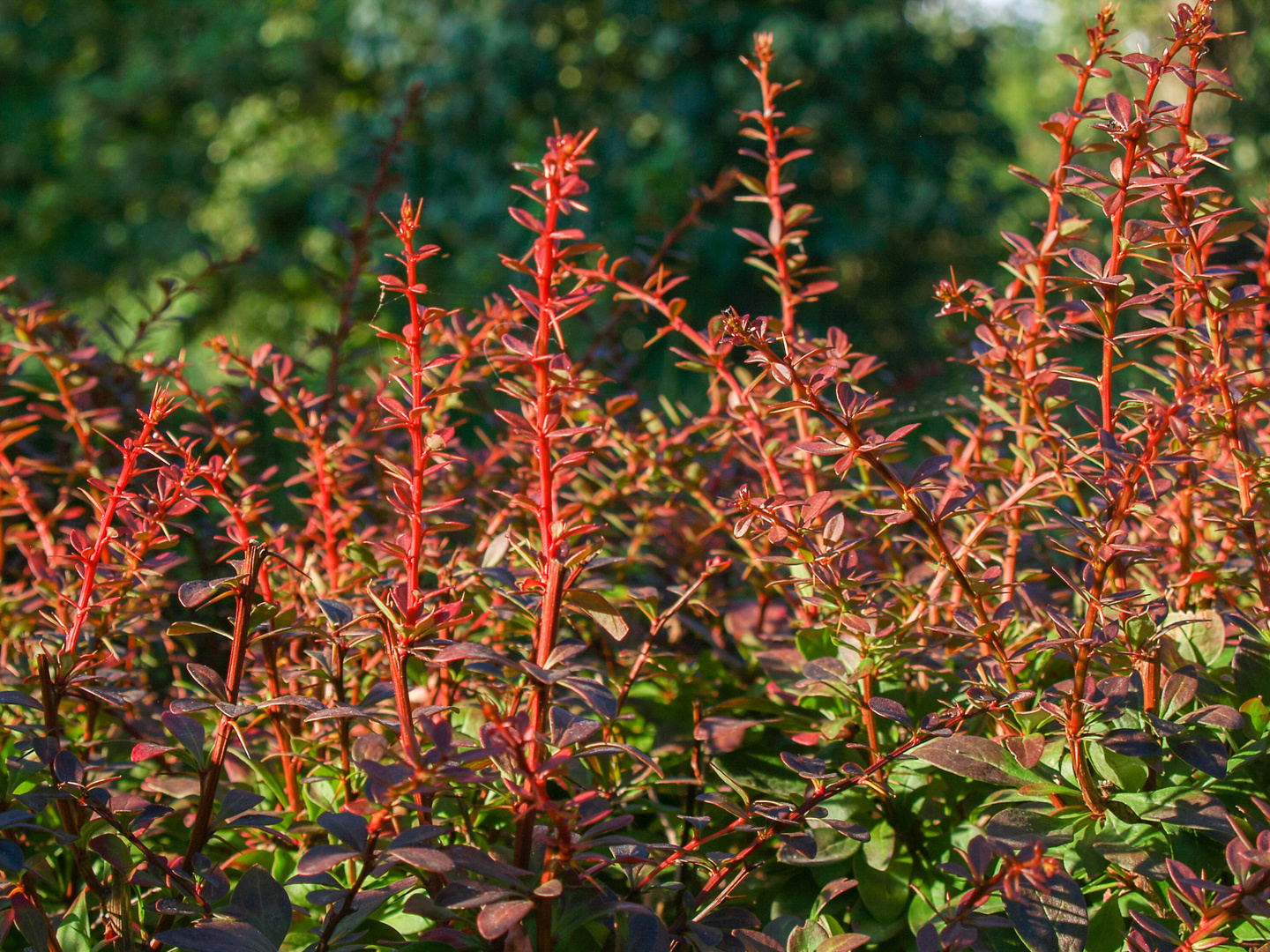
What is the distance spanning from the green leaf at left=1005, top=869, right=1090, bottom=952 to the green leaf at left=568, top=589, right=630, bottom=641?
1.35ft

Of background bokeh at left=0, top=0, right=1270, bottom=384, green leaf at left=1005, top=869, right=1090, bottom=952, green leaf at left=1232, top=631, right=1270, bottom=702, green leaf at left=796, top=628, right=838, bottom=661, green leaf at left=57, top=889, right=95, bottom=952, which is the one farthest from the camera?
background bokeh at left=0, top=0, right=1270, bottom=384

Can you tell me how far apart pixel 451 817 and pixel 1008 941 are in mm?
584

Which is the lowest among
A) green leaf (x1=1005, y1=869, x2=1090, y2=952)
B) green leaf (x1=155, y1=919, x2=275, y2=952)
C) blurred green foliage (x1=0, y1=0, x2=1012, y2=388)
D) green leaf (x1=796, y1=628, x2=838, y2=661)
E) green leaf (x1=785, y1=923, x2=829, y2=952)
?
green leaf (x1=155, y1=919, x2=275, y2=952)

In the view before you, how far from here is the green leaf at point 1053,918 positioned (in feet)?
2.73

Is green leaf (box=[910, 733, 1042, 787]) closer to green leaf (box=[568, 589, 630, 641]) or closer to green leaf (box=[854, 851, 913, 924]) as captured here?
green leaf (box=[854, 851, 913, 924])

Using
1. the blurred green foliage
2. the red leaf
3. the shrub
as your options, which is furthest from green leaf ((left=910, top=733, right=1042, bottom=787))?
the blurred green foliage

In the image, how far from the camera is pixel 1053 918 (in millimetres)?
847

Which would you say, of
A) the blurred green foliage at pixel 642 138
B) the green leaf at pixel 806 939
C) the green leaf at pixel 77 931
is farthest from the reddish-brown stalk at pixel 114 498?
the blurred green foliage at pixel 642 138

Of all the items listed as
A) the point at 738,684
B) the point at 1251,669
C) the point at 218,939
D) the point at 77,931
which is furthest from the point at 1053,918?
the point at 77,931

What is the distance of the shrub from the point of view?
0.85 meters

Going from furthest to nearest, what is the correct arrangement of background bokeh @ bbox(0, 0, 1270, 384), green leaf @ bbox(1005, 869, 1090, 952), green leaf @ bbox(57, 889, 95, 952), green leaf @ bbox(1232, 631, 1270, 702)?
background bokeh @ bbox(0, 0, 1270, 384) → green leaf @ bbox(1232, 631, 1270, 702) → green leaf @ bbox(57, 889, 95, 952) → green leaf @ bbox(1005, 869, 1090, 952)

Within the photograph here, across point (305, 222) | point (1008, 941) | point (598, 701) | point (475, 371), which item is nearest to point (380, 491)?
point (475, 371)

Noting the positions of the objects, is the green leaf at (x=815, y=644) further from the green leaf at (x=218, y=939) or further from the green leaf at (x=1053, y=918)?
the green leaf at (x=218, y=939)

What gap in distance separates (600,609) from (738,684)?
522 mm
